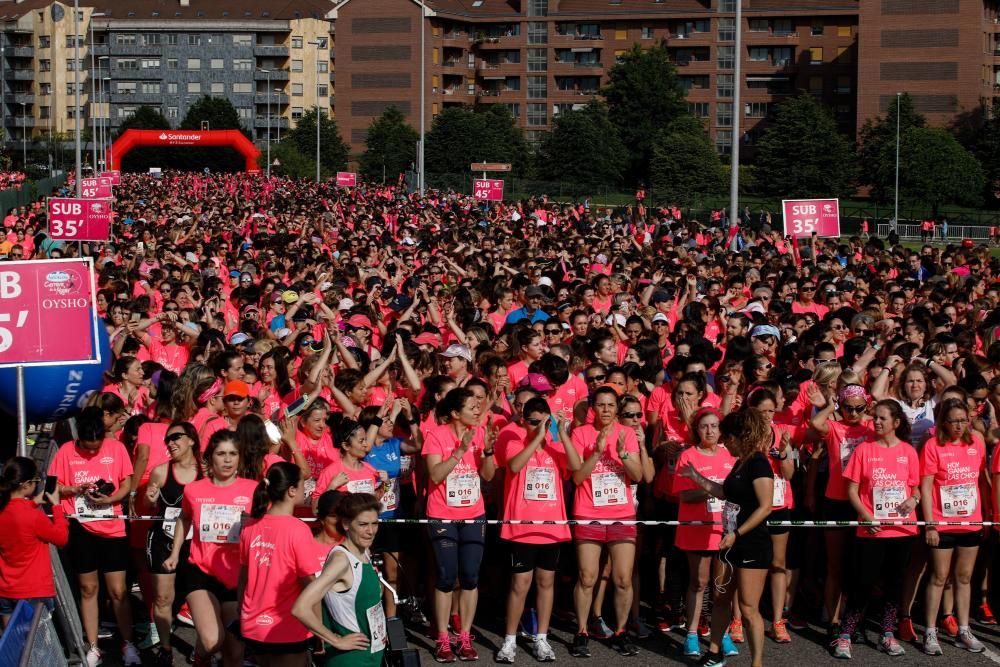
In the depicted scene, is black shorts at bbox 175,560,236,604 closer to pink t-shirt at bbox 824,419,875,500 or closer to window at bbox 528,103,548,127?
pink t-shirt at bbox 824,419,875,500

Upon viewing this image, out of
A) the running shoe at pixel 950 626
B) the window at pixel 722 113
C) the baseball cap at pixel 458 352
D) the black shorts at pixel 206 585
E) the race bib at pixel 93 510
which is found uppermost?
the window at pixel 722 113

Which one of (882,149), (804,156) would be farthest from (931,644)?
(804,156)

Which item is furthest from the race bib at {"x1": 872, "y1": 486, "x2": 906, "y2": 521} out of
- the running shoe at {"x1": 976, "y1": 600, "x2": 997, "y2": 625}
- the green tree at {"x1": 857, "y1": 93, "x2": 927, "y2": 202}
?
the green tree at {"x1": 857, "y1": 93, "x2": 927, "y2": 202}

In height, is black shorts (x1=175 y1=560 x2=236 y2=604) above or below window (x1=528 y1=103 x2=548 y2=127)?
below

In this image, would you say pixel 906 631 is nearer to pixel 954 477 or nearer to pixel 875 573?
pixel 875 573

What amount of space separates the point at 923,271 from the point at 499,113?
77227mm

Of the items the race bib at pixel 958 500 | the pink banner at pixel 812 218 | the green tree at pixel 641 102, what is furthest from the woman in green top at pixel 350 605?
the green tree at pixel 641 102

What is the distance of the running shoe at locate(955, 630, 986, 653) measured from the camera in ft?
31.3

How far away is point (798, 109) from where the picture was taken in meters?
81.6

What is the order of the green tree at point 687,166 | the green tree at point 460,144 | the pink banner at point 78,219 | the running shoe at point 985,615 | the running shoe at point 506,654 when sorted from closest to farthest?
the running shoe at point 506,654
the running shoe at point 985,615
the pink banner at point 78,219
the green tree at point 687,166
the green tree at point 460,144

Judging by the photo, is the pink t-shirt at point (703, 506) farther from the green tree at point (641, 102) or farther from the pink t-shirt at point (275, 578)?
the green tree at point (641, 102)

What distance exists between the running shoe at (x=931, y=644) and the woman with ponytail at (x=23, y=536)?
16.8ft

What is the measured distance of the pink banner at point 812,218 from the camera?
938 inches

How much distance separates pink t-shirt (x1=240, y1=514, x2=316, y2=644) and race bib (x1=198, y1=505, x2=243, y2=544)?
0.64 m
